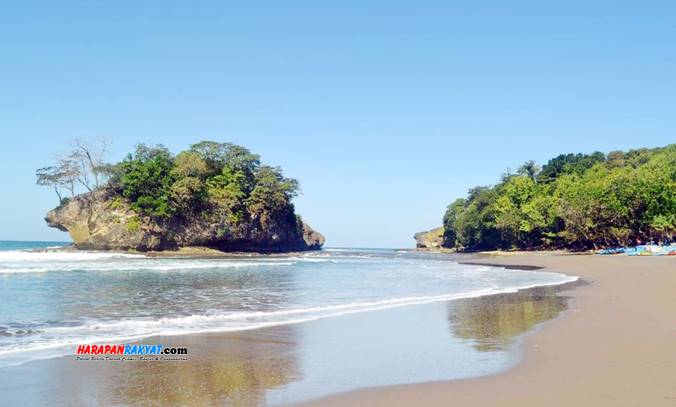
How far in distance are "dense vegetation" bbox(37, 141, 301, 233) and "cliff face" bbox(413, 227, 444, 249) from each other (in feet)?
190

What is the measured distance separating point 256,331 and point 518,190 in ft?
255

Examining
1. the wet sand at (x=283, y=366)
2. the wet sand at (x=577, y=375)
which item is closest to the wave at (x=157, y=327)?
the wet sand at (x=283, y=366)

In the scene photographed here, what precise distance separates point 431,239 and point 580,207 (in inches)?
2854

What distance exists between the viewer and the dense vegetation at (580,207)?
55.4m

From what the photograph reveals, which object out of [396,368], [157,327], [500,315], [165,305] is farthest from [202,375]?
[500,315]

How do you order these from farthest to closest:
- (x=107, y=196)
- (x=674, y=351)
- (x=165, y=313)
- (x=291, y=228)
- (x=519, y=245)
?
(x=291, y=228), (x=519, y=245), (x=107, y=196), (x=165, y=313), (x=674, y=351)

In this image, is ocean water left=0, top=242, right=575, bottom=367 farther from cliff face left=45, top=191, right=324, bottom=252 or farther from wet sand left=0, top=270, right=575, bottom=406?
cliff face left=45, top=191, right=324, bottom=252

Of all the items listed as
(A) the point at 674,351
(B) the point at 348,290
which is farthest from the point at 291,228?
(A) the point at 674,351

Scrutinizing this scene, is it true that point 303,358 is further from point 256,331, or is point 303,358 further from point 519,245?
point 519,245

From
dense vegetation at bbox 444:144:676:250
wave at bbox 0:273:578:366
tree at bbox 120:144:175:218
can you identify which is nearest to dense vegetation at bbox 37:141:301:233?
tree at bbox 120:144:175:218

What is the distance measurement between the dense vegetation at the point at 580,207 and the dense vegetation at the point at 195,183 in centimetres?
3451

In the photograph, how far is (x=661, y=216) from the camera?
175 feet

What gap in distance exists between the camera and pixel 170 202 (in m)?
62.9

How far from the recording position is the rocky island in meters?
60.7
